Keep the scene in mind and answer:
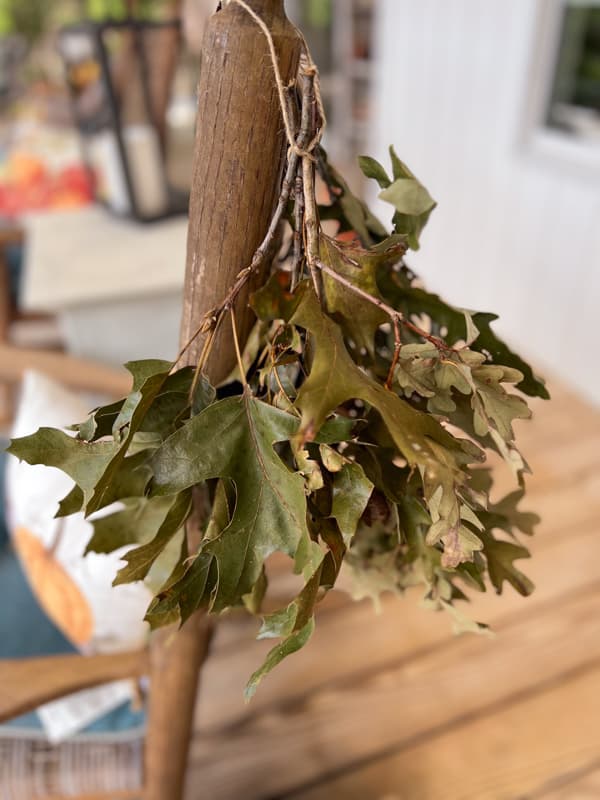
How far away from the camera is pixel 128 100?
58.0 inches

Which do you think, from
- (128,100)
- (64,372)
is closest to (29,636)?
(64,372)

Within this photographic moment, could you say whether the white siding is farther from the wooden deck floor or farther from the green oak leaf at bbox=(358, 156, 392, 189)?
the green oak leaf at bbox=(358, 156, 392, 189)

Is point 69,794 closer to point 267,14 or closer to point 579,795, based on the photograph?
point 579,795

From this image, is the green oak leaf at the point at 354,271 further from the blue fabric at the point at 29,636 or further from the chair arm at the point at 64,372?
the chair arm at the point at 64,372

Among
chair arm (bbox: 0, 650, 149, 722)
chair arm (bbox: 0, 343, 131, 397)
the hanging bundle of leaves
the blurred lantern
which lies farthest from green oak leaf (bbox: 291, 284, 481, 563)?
the blurred lantern

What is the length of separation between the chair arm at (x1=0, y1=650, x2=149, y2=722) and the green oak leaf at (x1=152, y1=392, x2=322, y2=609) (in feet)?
1.21

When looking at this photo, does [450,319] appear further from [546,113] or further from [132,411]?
[546,113]

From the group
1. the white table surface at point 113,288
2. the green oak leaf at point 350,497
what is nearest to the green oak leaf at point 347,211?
the green oak leaf at point 350,497

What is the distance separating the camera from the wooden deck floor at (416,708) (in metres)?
0.99

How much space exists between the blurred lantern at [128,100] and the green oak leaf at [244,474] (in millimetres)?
1245

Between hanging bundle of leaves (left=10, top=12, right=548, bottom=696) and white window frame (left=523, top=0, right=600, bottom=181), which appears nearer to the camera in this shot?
hanging bundle of leaves (left=10, top=12, right=548, bottom=696)

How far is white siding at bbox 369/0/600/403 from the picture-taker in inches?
86.1

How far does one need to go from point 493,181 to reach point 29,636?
7.40ft

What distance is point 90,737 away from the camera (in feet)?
2.92
